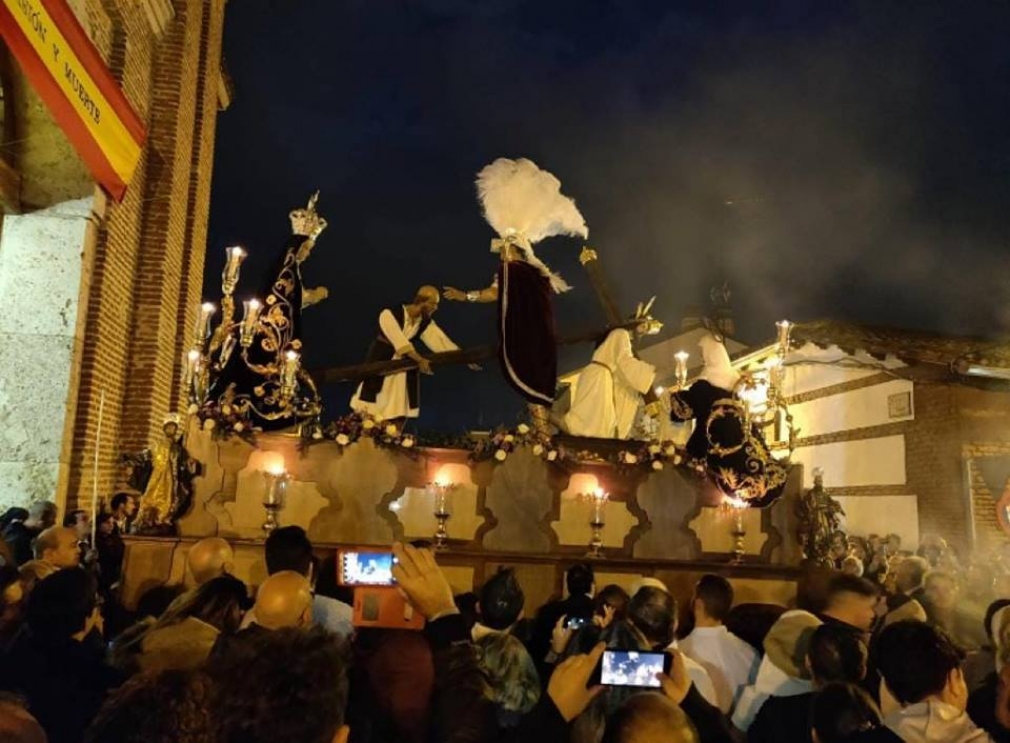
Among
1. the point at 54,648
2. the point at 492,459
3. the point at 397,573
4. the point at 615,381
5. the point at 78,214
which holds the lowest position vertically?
the point at 54,648

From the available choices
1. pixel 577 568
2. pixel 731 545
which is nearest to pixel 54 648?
pixel 577 568

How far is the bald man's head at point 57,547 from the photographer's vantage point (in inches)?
184

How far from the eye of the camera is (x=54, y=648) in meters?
3.06

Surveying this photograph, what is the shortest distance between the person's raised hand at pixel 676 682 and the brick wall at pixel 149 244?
774 cm

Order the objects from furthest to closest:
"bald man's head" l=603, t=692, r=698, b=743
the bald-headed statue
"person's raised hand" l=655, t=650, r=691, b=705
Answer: the bald-headed statue → "person's raised hand" l=655, t=650, r=691, b=705 → "bald man's head" l=603, t=692, r=698, b=743

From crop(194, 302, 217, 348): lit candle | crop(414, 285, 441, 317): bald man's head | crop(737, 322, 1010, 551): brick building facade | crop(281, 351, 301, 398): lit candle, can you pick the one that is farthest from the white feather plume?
crop(737, 322, 1010, 551): brick building facade

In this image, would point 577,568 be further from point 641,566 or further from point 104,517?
point 104,517

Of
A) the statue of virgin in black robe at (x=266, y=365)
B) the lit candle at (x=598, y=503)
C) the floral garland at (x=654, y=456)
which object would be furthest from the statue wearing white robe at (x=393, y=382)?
the floral garland at (x=654, y=456)

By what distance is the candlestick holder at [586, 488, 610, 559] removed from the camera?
741 cm

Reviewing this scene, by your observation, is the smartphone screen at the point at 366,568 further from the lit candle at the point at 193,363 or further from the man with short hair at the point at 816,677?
the lit candle at the point at 193,363

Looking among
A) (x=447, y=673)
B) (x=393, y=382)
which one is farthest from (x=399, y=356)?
(x=447, y=673)

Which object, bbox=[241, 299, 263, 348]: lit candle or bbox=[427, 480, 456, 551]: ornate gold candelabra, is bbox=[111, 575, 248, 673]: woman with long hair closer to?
bbox=[427, 480, 456, 551]: ornate gold candelabra

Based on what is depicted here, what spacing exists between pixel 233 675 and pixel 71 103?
234 inches

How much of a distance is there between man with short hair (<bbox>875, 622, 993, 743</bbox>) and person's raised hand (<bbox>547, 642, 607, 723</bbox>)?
0.98 metres
